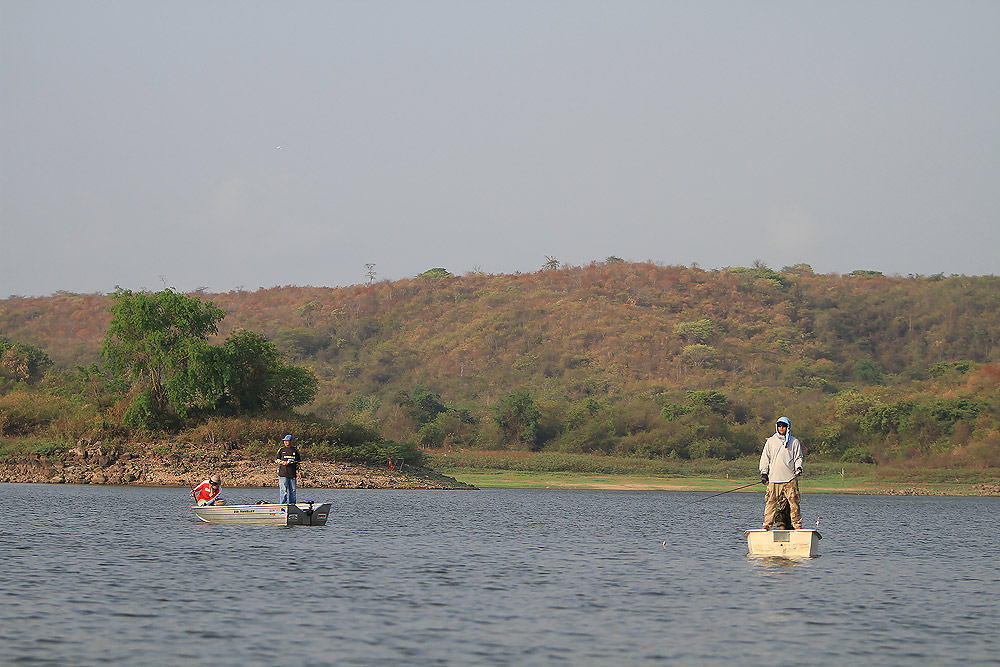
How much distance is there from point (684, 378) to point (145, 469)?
335 feet

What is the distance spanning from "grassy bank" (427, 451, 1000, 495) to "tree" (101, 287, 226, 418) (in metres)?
26.9

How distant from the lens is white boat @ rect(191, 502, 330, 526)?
39.5m

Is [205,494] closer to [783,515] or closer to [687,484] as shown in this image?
[783,515]

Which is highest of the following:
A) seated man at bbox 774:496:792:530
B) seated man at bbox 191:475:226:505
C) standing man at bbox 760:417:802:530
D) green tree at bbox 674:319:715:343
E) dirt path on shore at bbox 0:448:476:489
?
green tree at bbox 674:319:715:343

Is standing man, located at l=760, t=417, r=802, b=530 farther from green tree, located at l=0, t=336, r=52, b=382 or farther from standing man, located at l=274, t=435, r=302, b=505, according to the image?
green tree, located at l=0, t=336, r=52, b=382

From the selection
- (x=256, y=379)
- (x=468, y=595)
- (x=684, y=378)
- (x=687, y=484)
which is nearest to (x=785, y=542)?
(x=468, y=595)

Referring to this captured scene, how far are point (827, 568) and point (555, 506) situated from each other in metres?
35.1

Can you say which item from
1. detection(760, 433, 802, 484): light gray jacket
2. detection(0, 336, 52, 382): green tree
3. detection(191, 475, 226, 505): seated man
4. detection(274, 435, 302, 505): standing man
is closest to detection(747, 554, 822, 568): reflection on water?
detection(760, 433, 802, 484): light gray jacket

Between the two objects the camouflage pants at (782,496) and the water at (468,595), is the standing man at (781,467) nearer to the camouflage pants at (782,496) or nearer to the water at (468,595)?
the camouflage pants at (782,496)

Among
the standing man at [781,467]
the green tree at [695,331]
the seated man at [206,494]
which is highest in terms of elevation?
the green tree at [695,331]

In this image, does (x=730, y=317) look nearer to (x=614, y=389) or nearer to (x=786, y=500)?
(x=614, y=389)

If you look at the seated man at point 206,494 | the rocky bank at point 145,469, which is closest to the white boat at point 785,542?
the seated man at point 206,494

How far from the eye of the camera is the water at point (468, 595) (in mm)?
17391

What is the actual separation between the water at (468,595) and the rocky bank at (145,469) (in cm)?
2884
